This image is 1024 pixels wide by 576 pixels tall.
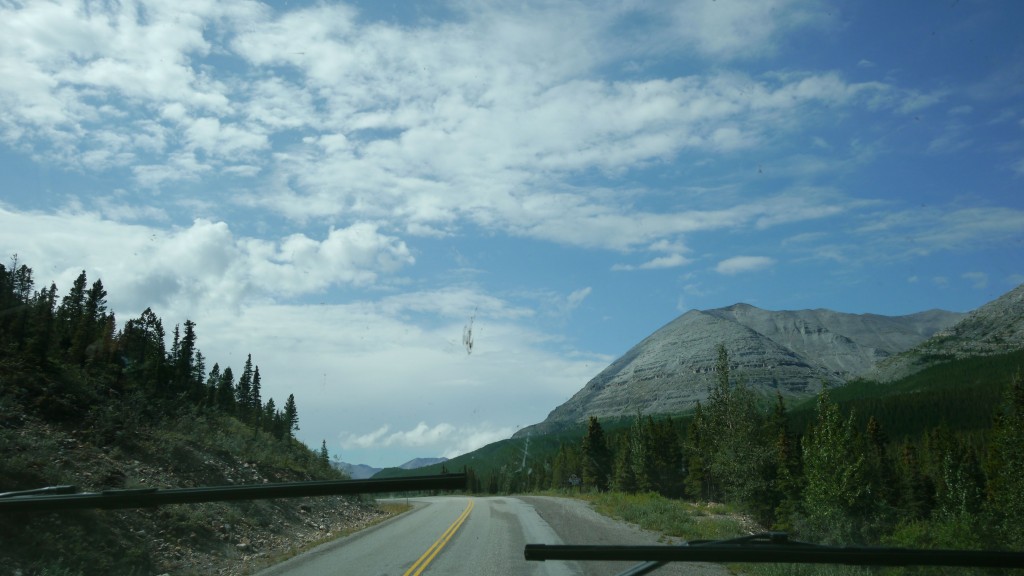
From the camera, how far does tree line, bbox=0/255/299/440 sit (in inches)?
947

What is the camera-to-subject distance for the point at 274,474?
27.9 metres

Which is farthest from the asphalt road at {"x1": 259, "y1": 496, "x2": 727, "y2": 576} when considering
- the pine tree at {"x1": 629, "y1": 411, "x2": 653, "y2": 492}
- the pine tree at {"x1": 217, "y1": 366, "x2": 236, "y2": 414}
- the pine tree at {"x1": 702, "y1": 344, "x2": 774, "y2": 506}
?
the pine tree at {"x1": 629, "y1": 411, "x2": 653, "y2": 492}

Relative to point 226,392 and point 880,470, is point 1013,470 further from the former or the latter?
point 226,392

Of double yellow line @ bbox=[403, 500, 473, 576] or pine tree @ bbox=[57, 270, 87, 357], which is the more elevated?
pine tree @ bbox=[57, 270, 87, 357]

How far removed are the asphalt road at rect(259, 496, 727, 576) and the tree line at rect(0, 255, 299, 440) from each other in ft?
34.7

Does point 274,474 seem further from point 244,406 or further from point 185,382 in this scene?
point 244,406

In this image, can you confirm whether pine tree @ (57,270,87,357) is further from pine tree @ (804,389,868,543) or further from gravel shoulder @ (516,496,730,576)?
pine tree @ (804,389,868,543)

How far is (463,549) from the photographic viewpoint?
18422mm

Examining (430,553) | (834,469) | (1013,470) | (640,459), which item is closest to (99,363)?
(430,553)

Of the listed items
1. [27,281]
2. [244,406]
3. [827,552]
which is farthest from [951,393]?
[827,552]

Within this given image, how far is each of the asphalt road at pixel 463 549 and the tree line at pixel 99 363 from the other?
1058cm

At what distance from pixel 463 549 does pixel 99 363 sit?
23.7 m

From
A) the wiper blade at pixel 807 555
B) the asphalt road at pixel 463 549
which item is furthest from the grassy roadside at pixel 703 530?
the wiper blade at pixel 807 555

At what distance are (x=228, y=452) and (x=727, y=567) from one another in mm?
19403
